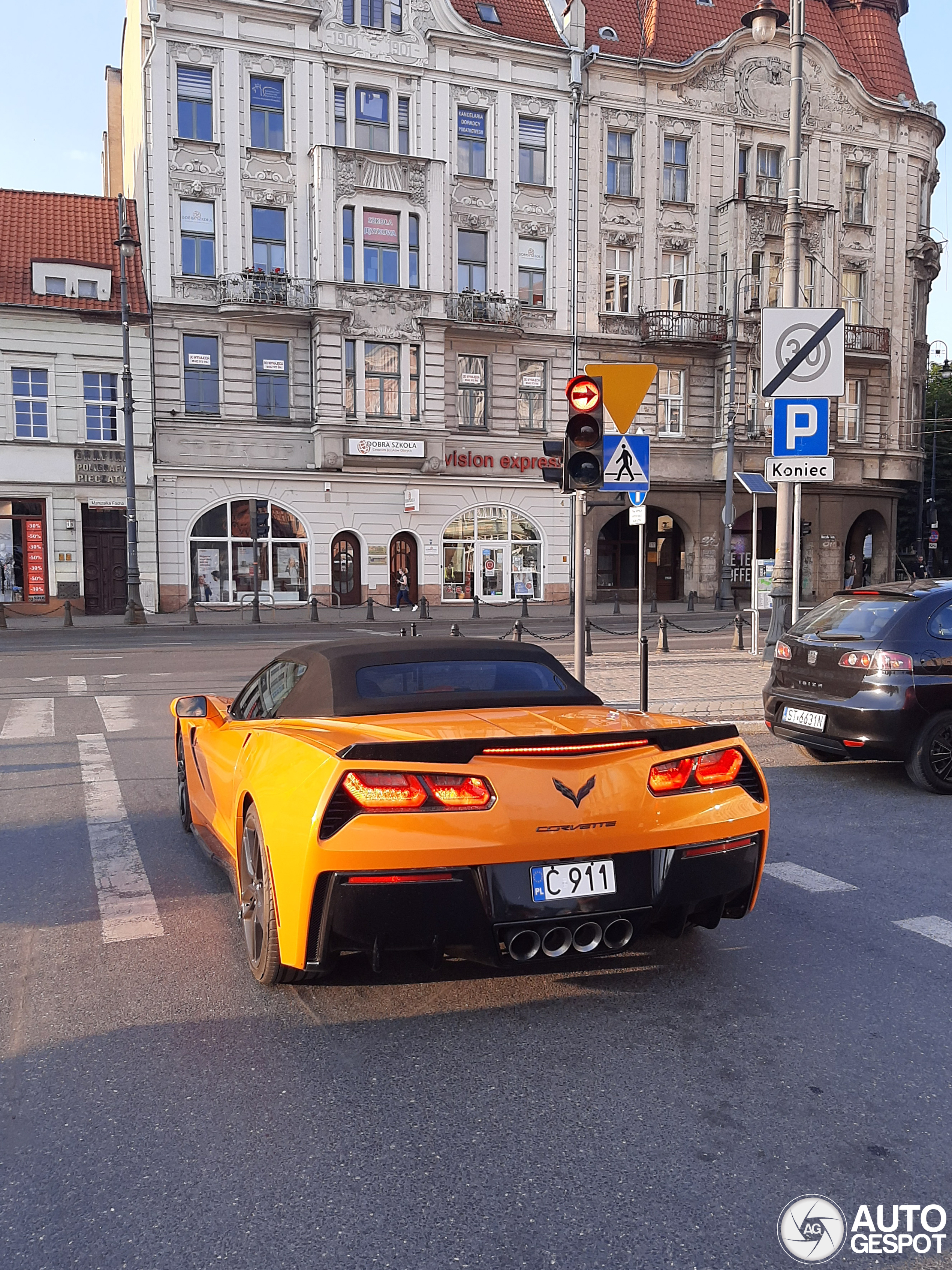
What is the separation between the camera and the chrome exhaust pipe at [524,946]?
3457 mm

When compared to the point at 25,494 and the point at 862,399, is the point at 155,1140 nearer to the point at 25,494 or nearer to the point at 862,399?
the point at 25,494

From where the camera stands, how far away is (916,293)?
140 feet

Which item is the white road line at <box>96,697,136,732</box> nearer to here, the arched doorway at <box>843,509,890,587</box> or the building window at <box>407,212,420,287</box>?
the building window at <box>407,212,420,287</box>

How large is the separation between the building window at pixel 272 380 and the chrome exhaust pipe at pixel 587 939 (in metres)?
30.0

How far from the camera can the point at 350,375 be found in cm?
3173

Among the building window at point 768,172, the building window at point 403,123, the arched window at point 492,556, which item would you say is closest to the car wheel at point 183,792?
the arched window at point 492,556

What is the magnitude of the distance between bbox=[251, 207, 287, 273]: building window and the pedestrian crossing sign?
24.2m

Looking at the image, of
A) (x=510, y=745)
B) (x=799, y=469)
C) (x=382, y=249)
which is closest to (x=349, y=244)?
(x=382, y=249)

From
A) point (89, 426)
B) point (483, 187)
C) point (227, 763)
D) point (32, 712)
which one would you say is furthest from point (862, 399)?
point (227, 763)

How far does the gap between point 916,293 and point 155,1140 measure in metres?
46.9

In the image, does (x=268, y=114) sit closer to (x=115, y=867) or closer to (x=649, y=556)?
(x=649, y=556)

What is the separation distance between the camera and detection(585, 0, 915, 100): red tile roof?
37781mm

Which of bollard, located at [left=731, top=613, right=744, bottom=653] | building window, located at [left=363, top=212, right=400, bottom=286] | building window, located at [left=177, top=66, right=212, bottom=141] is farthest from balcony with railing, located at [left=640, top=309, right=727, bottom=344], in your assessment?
bollard, located at [left=731, top=613, right=744, bottom=653]

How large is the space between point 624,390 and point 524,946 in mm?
7053
